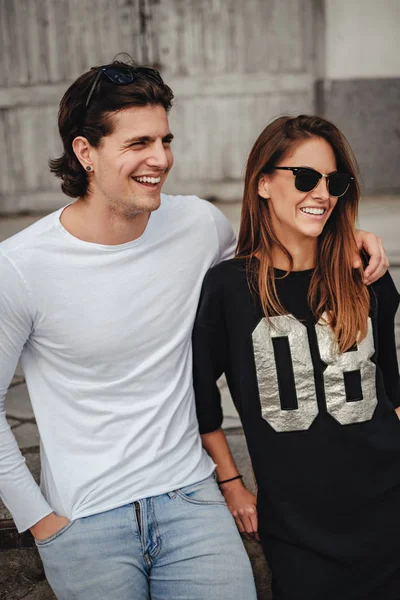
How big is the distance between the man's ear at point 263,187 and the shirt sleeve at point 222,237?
0.21 metres

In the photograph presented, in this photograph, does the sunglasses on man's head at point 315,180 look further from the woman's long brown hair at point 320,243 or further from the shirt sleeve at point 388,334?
the shirt sleeve at point 388,334

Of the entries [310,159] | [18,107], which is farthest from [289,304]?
[18,107]

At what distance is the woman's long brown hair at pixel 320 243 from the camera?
6.42ft

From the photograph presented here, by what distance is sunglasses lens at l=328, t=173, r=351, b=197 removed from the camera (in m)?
1.98

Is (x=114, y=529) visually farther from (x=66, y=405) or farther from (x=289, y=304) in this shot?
(x=289, y=304)

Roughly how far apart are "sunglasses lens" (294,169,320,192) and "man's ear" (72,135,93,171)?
56 cm

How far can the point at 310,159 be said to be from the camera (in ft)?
6.51

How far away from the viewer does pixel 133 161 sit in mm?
1967

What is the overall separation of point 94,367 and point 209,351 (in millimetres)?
311

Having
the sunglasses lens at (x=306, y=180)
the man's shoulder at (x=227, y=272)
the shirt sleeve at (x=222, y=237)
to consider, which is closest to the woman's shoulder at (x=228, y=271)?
the man's shoulder at (x=227, y=272)

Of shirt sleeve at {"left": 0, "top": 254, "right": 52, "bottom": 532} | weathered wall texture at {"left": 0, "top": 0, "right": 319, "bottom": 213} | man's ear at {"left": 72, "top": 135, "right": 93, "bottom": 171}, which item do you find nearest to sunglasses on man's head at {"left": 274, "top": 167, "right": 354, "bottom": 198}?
man's ear at {"left": 72, "top": 135, "right": 93, "bottom": 171}

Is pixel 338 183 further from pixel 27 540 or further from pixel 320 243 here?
pixel 27 540

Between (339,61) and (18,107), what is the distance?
337 cm

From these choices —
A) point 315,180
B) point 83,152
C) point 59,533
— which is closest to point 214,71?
point 83,152
